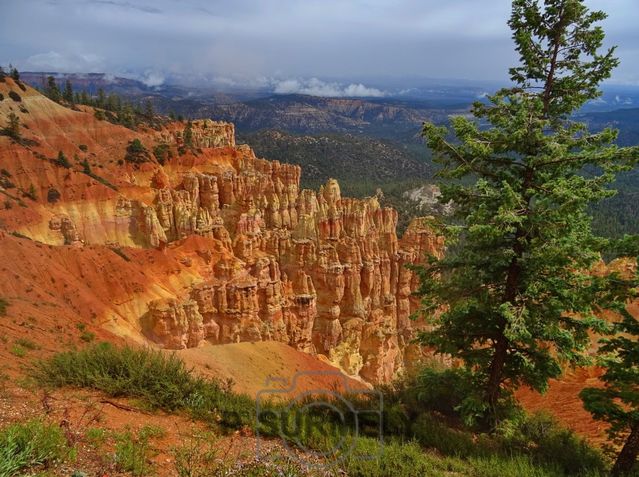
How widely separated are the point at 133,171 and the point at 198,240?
56.0 ft

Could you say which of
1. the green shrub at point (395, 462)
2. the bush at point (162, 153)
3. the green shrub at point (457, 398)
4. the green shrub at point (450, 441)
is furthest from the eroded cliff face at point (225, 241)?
the green shrub at point (395, 462)

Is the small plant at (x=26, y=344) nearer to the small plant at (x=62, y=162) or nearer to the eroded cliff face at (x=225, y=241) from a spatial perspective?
the eroded cliff face at (x=225, y=241)

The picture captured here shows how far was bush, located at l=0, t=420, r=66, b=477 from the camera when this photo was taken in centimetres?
513

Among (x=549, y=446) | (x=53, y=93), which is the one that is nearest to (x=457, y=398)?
(x=549, y=446)

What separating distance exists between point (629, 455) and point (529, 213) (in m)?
4.52

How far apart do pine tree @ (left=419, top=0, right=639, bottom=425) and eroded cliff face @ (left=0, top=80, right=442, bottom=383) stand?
19.1 m

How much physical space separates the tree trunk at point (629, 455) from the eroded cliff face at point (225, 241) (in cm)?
2045

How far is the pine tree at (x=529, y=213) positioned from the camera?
750 centimetres

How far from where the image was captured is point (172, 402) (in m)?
8.42

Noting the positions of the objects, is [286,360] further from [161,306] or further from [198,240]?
[198,240]

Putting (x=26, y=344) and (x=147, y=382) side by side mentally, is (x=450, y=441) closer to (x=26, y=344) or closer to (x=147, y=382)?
(x=147, y=382)

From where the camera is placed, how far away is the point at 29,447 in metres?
5.41

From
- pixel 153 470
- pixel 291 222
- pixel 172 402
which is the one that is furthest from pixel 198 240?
pixel 153 470

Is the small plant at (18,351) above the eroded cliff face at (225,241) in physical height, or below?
above
